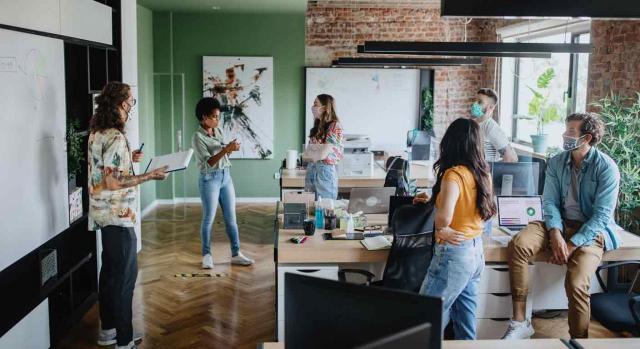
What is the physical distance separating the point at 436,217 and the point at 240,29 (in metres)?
7.26

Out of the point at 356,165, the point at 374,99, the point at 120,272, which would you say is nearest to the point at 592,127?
the point at 356,165

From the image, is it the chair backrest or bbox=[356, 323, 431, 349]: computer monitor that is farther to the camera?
the chair backrest

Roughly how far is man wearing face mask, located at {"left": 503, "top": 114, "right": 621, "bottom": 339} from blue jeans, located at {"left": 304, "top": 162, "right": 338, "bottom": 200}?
227cm

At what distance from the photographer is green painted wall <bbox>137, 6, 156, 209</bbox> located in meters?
9.41

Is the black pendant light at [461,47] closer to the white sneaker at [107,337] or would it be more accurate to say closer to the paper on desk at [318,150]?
the paper on desk at [318,150]

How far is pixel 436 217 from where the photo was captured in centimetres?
375

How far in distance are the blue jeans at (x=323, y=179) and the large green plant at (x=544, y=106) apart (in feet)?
11.1

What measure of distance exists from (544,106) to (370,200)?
4.34 meters

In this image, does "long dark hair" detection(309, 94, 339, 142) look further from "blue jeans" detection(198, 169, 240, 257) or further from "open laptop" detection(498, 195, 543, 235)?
"open laptop" detection(498, 195, 543, 235)

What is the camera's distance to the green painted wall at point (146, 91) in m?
9.41

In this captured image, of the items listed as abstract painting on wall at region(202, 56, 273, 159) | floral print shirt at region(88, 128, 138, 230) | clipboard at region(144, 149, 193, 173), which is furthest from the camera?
abstract painting on wall at region(202, 56, 273, 159)

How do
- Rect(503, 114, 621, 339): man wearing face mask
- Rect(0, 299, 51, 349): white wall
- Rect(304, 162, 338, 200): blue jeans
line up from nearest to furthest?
Rect(0, 299, 51, 349): white wall → Rect(503, 114, 621, 339): man wearing face mask → Rect(304, 162, 338, 200): blue jeans

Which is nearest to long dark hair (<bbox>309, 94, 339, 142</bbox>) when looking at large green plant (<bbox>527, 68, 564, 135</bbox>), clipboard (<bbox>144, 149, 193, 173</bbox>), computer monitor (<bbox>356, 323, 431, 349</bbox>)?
clipboard (<bbox>144, 149, 193, 173</bbox>)

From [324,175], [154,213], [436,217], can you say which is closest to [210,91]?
[154,213]
